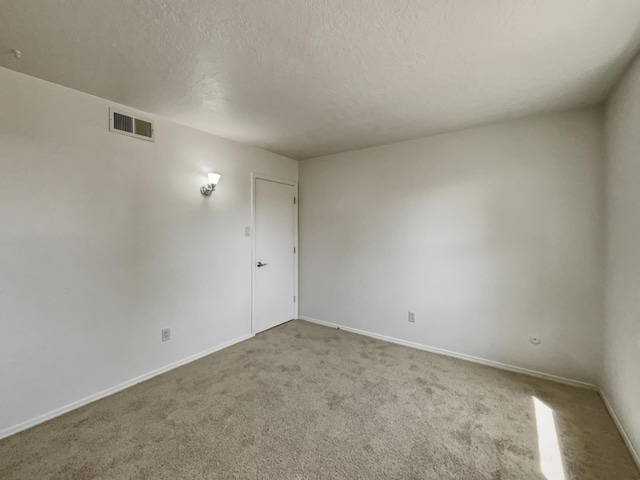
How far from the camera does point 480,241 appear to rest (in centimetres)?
290

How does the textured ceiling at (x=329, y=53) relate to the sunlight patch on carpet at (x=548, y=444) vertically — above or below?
above

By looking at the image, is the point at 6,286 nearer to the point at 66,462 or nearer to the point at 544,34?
the point at 66,462

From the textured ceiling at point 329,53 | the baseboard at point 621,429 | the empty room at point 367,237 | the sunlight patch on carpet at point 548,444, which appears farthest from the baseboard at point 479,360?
the textured ceiling at point 329,53

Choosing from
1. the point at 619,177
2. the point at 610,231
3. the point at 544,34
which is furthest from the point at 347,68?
the point at 610,231

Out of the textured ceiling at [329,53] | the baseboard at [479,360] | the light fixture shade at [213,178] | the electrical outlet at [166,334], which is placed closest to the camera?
the textured ceiling at [329,53]

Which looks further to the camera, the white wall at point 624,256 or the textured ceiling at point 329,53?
the white wall at point 624,256

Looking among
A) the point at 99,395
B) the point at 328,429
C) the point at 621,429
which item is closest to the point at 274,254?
the point at 99,395

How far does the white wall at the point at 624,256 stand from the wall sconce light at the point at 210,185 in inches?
133

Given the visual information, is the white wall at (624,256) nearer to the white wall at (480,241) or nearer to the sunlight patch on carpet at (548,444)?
the white wall at (480,241)

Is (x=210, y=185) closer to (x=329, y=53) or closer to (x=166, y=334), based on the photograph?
(x=166, y=334)

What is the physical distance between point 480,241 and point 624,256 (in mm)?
1081

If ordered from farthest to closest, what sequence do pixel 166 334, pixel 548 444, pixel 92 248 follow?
pixel 166 334 → pixel 92 248 → pixel 548 444

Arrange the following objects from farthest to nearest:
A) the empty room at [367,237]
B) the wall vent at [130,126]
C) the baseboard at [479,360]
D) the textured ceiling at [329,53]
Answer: the baseboard at [479,360] → the wall vent at [130,126] → the empty room at [367,237] → the textured ceiling at [329,53]

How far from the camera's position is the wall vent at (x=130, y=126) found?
2369 mm
